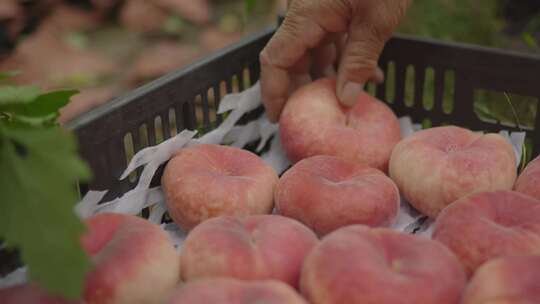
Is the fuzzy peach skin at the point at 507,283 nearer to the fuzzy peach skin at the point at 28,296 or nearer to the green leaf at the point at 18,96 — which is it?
the fuzzy peach skin at the point at 28,296

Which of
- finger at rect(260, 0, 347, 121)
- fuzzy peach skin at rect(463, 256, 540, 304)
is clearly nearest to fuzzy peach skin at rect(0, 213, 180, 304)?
fuzzy peach skin at rect(463, 256, 540, 304)

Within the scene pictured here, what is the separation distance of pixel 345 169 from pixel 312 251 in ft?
0.95

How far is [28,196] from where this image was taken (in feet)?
2.28

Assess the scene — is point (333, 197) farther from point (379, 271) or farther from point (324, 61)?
point (324, 61)

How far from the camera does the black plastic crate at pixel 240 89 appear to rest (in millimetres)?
1021

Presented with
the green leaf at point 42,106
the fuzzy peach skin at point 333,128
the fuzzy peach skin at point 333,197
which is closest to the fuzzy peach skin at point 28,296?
the green leaf at point 42,106

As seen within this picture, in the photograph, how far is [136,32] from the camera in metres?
2.91

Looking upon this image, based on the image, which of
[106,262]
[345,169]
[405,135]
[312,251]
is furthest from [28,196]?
[405,135]

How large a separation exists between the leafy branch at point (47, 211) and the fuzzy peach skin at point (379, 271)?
238 millimetres

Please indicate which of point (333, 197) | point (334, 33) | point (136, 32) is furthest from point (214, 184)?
point (136, 32)

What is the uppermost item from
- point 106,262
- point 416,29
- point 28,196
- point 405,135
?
point 28,196

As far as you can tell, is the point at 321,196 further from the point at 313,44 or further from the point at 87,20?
the point at 87,20

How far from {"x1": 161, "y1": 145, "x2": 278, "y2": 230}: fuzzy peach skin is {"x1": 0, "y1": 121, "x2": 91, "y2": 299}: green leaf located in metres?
0.33

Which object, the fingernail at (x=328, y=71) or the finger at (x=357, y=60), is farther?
the fingernail at (x=328, y=71)
